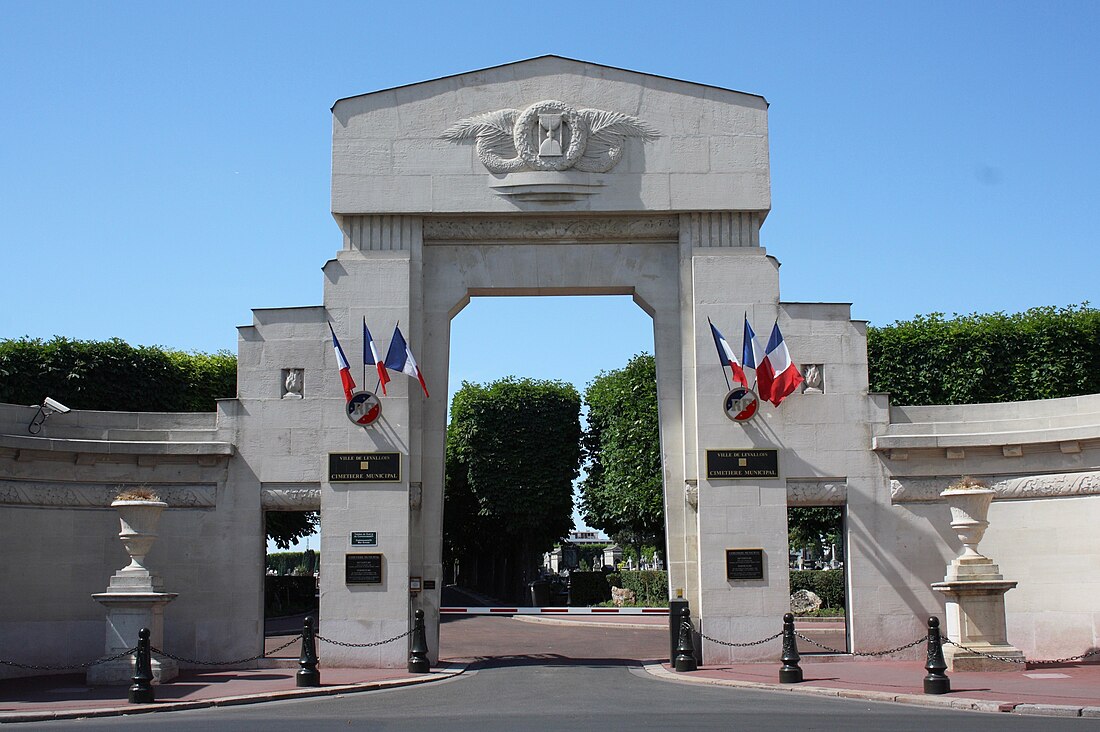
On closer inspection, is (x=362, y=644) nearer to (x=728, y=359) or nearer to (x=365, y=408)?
(x=365, y=408)

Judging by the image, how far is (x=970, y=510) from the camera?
1958 centimetres

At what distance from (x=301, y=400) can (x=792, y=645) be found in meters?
9.87

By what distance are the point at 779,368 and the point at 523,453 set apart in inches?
937

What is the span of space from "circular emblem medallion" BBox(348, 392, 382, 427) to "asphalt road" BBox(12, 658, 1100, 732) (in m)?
5.23

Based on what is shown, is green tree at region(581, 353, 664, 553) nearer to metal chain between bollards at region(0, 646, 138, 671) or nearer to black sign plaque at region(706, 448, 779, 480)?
black sign plaque at region(706, 448, 779, 480)

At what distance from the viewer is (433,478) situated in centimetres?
2162

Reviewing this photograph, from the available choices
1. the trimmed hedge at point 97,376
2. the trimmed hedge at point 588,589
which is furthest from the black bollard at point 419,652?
the trimmed hedge at point 588,589

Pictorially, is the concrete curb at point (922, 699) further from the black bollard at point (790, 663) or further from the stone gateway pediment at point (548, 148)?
the stone gateway pediment at point (548, 148)

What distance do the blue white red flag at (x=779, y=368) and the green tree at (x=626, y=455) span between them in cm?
1898

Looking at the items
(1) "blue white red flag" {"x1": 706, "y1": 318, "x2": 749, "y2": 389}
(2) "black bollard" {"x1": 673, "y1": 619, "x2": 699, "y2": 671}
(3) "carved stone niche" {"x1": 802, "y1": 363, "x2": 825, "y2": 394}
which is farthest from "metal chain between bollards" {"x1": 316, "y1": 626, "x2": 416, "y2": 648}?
(3) "carved stone niche" {"x1": 802, "y1": 363, "x2": 825, "y2": 394}

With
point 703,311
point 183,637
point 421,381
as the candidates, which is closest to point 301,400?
point 421,381

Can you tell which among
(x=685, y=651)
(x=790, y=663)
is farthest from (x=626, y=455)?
(x=790, y=663)

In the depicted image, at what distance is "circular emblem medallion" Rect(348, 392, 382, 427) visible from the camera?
69.2 ft

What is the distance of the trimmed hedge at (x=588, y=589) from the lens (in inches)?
1742
